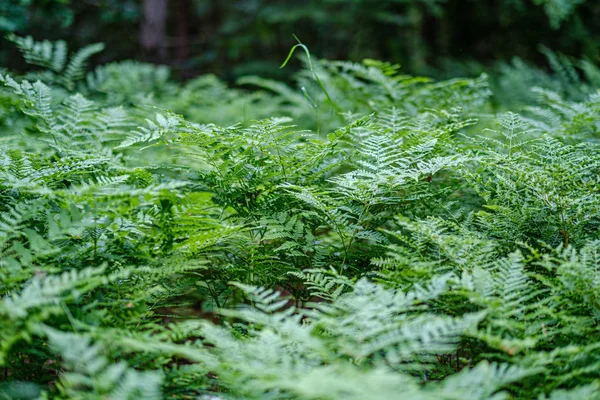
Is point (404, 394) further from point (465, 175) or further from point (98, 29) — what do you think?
point (98, 29)

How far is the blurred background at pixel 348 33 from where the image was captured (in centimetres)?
580

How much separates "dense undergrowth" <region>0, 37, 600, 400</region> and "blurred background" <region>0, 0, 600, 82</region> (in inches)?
158

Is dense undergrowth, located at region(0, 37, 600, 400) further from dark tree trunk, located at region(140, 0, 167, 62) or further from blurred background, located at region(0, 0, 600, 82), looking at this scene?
dark tree trunk, located at region(140, 0, 167, 62)

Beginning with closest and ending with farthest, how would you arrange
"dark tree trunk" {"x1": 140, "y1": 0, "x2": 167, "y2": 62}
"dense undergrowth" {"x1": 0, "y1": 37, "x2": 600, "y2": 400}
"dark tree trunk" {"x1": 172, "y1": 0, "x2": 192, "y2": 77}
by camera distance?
"dense undergrowth" {"x1": 0, "y1": 37, "x2": 600, "y2": 400}
"dark tree trunk" {"x1": 140, "y1": 0, "x2": 167, "y2": 62}
"dark tree trunk" {"x1": 172, "y1": 0, "x2": 192, "y2": 77}

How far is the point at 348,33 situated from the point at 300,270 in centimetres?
538

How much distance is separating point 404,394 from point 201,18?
9767 mm

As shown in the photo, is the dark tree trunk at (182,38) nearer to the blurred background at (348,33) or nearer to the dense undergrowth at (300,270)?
the blurred background at (348,33)

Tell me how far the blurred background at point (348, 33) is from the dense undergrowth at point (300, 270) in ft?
13.2

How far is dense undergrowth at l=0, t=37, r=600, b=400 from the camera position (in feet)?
3.58

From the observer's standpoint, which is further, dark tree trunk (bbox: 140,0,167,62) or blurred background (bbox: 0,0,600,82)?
dark tree trunk (bbox: 140,0,167,62)

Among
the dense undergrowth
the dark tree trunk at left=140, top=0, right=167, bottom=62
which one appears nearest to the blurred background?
the dark tree trunk at left=140, top=0, right=167, bottom=62

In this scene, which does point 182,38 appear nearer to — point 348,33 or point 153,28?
point 153,28

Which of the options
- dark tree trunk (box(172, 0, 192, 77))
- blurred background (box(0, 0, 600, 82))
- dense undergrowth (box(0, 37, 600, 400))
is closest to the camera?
dense undergrowth (box(0, 37, 600, 400))

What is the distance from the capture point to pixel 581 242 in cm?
155
